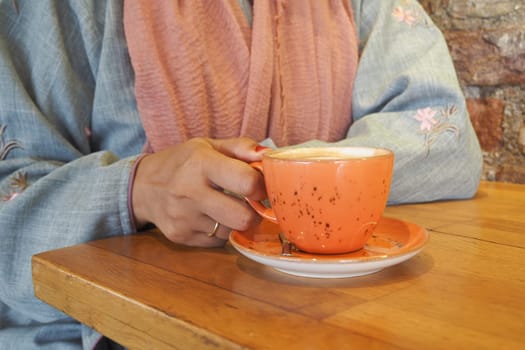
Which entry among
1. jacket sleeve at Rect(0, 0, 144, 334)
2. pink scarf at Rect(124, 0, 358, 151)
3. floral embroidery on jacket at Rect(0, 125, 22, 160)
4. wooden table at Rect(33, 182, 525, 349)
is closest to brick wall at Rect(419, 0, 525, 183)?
pink scarf at Rect(124, 0, 358, 151)

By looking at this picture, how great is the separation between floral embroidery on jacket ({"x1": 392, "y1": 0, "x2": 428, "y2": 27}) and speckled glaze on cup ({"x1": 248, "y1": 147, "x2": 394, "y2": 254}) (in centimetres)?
55

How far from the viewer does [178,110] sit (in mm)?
770

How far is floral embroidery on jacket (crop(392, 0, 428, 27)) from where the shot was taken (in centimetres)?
95

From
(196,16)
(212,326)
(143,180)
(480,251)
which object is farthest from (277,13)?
(212,326)

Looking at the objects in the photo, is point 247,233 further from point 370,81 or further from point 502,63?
point 502,63

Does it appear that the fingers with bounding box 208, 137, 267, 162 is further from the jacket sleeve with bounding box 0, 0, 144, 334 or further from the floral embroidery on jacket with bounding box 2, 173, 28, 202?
the floral embroidery on jacket with bounding box 2, 173, 28, 202

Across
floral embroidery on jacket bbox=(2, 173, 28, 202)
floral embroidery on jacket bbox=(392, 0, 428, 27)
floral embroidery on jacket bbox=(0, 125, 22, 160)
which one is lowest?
floral embroidery on jacket bbox=(2, 173, 28, 202)

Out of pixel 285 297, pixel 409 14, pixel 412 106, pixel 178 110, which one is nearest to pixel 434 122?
pixel 412 106

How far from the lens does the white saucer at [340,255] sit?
16.3 inches

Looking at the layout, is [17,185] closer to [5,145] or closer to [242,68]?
[5,145]

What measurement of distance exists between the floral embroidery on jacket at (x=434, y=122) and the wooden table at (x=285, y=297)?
0.22m

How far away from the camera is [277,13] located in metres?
0.86

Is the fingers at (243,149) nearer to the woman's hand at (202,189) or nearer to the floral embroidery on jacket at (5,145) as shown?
the woman's hand at (202,189)

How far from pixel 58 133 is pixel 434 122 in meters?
0.52
